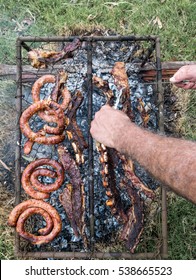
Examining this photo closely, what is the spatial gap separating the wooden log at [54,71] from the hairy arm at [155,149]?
1.36 metres

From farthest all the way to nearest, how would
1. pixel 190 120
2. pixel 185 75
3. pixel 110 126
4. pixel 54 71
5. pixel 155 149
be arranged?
1. pixel 190 120
2. pixel 54 71
3. pixel 185 75
4. pixel 110 126
5. pixel 155 149

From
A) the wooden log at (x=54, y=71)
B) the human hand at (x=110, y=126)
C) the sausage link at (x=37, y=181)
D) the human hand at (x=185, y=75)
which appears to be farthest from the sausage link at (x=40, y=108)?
the human hand at (x=185, y=75)

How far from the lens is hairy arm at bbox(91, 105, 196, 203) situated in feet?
6.93

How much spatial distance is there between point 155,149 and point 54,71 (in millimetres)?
2022

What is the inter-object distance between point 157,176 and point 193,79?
125 cm

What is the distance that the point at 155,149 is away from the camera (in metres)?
2.38

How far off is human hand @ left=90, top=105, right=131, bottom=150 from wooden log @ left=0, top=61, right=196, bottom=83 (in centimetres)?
131

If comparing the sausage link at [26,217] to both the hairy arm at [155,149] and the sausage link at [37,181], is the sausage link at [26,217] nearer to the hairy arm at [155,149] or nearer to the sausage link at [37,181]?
the sausage link at [37,181]

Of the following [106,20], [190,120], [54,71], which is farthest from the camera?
[106,20]

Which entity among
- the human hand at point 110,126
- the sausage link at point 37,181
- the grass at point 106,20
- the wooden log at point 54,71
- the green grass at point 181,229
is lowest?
the green grass at point 181,229

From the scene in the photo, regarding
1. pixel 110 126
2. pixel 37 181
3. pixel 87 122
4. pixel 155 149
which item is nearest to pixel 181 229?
pixel 87 122

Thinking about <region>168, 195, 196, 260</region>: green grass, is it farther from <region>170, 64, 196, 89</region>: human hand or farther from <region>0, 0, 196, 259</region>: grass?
<region>170, 64, 196, 89</region>: human hand

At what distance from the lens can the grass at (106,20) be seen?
4613mm

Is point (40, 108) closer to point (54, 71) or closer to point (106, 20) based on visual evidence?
point (54, 71)
